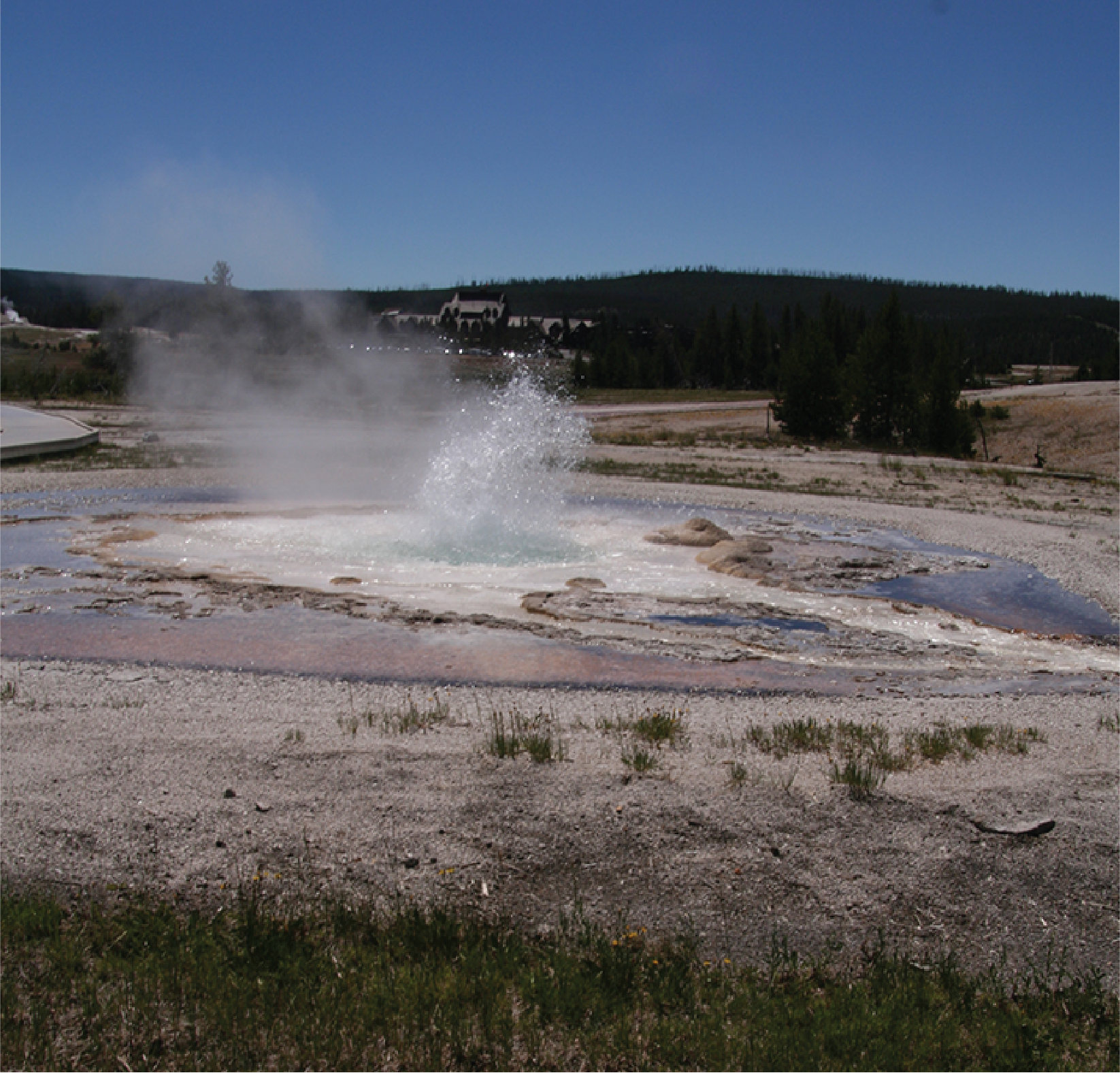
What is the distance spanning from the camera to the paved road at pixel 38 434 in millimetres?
26703

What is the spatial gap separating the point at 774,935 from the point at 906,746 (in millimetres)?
2988

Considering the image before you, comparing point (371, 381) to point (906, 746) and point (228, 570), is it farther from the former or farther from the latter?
point (906, 746)

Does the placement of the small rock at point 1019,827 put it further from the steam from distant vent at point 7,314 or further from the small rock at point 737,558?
the steam from distant vent at point 7,314

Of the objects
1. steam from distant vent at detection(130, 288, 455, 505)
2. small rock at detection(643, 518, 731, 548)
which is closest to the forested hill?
steam from distant vent at detection(130, 288, 455, 505)

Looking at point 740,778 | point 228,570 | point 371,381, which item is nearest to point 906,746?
point 740,778

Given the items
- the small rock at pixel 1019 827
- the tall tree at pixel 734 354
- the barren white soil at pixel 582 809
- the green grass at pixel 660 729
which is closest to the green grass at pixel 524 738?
the barren white soil at pixel 582 809

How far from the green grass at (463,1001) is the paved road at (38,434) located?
25507 millimetres

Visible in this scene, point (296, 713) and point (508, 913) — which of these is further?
point (296, 713)

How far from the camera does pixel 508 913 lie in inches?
183

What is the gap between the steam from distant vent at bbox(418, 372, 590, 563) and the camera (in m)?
15.4

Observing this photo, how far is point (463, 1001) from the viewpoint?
153 inches

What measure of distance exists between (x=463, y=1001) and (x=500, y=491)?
46.5ft

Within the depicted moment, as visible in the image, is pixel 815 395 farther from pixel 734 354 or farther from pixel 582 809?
pixel 734 354

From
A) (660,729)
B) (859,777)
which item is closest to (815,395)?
(660,729)
